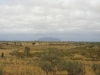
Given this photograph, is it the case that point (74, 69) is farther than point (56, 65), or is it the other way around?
point (56, 65)

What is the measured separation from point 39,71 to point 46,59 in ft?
5.38

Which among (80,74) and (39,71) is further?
(39,71)

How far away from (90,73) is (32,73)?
6.61 metres

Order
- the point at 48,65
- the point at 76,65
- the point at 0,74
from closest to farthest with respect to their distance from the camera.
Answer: the point at 0,74, the point at 76,65, the point at 48,65

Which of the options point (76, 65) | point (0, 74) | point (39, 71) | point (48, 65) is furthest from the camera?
point (39, 71)

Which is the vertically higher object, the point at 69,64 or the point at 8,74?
the point at 69,64

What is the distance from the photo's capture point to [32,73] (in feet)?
74.9

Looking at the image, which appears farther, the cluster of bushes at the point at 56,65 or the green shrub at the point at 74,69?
the cluster of bushes at the point at 56,65

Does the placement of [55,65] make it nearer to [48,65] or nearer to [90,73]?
[48,65]

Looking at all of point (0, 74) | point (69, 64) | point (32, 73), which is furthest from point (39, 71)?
point (0, 74)

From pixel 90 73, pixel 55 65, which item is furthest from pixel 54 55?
pixel 90 73

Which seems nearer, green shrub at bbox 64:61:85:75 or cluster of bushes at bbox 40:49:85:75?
green shrub at bbox 64:61:85:75

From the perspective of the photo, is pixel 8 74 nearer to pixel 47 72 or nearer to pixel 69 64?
pixel 47 72

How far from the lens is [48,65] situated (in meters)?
22.2
